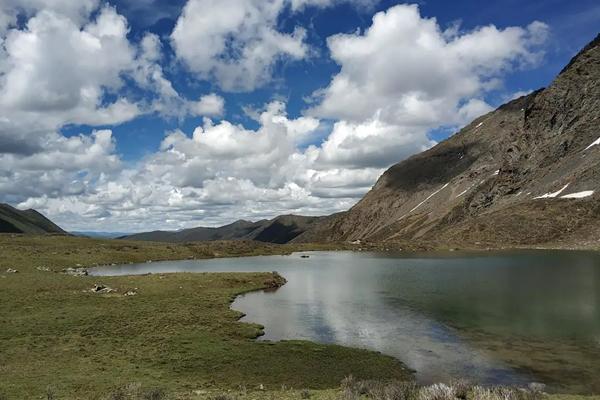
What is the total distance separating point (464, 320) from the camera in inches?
2034

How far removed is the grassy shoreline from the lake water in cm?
452

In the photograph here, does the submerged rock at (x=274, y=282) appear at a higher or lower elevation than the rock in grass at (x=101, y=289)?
lower

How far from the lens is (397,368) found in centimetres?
3559

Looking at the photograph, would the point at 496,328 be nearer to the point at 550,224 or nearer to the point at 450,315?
the point at 450,315

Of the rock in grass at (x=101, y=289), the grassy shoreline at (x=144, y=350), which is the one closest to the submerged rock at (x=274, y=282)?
the grassy shoreline at (x=144, y=350)

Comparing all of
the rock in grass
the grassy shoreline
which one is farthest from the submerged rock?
the rock in grass

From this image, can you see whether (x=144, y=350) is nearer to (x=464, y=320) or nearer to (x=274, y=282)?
(x=464, y=320)

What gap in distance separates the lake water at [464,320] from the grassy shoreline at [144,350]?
14.8 ft

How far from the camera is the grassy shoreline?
30.7m

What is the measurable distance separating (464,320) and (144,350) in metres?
34.7

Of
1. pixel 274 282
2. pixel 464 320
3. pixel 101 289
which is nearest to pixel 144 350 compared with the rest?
pixel 464 320

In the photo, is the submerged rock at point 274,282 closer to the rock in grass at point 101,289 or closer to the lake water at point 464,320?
the lake water at point 464,320

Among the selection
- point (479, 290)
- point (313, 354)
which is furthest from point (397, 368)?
point (479, 290)

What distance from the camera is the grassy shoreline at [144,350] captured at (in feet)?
101
